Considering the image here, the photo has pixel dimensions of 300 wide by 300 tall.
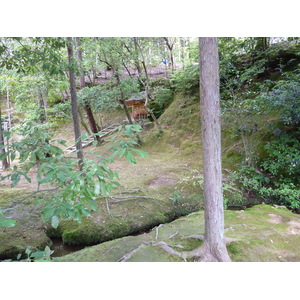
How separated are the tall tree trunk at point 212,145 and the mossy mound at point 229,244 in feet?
0.68

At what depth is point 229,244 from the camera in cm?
175

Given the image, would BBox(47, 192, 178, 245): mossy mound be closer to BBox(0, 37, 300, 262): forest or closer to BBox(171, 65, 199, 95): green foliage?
BBox(0, 37, 300, 262): forest

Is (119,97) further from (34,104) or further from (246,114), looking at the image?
(246,114)

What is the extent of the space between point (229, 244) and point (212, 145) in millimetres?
919

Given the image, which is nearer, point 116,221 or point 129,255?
point 129,255

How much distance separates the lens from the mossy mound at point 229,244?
1.73m

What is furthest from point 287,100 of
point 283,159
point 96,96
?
point 96,96

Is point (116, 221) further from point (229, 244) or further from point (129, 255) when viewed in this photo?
point (229, 244)

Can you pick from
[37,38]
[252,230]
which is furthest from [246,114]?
[37,38]

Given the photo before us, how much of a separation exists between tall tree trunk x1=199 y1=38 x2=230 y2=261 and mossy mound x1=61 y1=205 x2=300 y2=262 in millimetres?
208

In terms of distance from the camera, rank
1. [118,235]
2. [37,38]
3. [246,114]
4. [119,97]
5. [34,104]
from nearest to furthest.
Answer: [37,38]
[118,235]
[246,114]
[34,104]
[119,97]

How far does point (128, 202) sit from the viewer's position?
9.91 ft

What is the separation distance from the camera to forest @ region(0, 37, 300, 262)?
1062 mm

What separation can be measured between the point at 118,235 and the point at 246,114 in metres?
2.74
